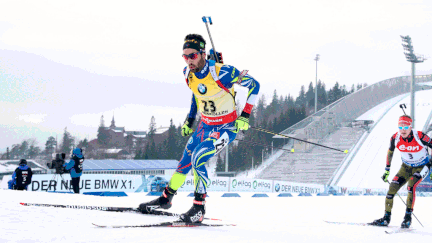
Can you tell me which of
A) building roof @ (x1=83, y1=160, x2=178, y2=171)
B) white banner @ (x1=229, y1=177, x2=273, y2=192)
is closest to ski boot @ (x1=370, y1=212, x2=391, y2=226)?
white banner @ (x1=229, y1=177, x2=273, y2=192)

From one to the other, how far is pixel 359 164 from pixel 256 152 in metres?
19.1

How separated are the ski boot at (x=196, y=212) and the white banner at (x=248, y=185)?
52.0 feet

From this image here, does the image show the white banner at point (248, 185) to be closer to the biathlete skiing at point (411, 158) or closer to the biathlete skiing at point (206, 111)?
the biathlete skiing at point (411, 158)

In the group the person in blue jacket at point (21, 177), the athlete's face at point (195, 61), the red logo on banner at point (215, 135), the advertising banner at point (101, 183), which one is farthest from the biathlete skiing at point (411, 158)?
the advertising banner at point (101, 183)

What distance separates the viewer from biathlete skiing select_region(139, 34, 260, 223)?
4895mm

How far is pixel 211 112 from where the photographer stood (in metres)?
5.14

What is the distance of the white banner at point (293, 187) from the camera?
22.9 meters

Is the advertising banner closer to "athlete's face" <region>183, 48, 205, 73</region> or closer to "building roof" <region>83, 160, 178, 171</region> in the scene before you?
→ "athlete's face" <region>183, 48, 205, 73</region>

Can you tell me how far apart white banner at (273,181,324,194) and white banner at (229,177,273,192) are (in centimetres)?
65

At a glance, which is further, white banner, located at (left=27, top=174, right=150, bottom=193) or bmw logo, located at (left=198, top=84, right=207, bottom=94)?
white banner, located at (left=27, top=174, right=150, bottom=193)

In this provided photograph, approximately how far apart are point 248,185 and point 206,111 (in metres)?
16.6

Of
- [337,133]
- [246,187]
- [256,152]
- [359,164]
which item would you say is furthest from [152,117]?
[246,187]

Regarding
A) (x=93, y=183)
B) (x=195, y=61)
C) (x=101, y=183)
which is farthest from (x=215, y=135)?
(x=101, y=183)

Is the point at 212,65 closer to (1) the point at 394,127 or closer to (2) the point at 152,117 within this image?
(1) the point at 394,127
